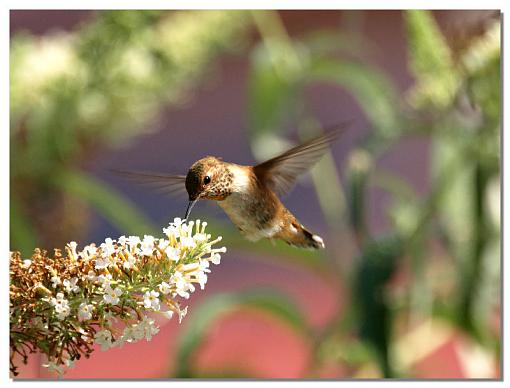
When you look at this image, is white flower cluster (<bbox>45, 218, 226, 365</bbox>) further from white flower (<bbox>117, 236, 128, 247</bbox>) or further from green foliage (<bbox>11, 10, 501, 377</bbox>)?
green foliage (<bbox>11, 10, 501, 377</bbox>)

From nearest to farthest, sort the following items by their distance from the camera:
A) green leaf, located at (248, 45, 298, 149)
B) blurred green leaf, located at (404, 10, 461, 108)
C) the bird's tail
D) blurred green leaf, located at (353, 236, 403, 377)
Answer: the bird's tail < blurred green leaf, located at (404, 10, 461, 108) < blurred green leaf, located at (353, 236, 403, 377) < green leaf, located at (248, 45, 298, 149)

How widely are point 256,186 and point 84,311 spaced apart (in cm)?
25

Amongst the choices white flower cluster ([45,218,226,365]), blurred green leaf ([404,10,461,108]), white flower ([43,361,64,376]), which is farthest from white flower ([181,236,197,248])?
blurred green leaf ([404,10,461,108])

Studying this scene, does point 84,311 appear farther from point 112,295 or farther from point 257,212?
point 257,212

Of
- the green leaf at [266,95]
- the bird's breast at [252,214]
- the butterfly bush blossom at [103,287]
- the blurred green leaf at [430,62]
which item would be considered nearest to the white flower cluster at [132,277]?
the butterfly bush blossom at [103,287]

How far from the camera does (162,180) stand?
711mm

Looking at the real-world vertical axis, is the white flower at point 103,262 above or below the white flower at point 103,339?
above

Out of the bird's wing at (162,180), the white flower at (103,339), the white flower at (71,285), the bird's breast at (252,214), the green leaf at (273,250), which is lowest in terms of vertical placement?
the white flower at (103,339)

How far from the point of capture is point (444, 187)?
48.7 inches

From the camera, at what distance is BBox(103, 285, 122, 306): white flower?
0.49m

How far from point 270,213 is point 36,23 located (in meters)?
0.82

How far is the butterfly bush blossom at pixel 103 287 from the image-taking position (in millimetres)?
504

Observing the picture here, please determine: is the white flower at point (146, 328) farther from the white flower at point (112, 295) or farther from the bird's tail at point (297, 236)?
the bird's tail at point (297, 236)

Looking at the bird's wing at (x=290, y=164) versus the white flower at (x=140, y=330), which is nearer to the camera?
the white flower at (x=140, y=330)
